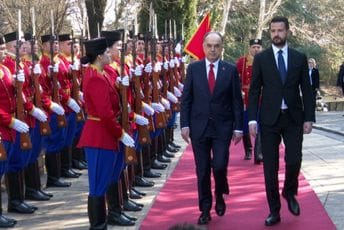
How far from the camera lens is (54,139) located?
801cm

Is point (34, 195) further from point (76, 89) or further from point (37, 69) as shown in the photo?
point (76, 89)

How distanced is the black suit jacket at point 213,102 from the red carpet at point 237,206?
0.84m

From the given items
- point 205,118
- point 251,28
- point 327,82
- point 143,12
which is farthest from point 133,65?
point 327,82

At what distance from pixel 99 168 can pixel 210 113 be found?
1.17 meters

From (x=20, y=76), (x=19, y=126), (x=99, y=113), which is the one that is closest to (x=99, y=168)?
(x=99, y=113)

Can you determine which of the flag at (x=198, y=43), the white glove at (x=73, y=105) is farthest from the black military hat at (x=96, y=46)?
the flag at (x=198, y=43)

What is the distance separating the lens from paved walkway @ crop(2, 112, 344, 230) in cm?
634

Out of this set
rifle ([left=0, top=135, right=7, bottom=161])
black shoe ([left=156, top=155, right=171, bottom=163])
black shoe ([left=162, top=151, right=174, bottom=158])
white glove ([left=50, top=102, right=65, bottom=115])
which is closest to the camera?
rifle ([left=0, top=135, right=7, bottom=161])

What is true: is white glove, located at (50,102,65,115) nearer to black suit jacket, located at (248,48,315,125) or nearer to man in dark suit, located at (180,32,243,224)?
man in dark suit, located at (180,32,243,224)

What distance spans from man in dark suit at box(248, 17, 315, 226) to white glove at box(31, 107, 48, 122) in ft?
7.17

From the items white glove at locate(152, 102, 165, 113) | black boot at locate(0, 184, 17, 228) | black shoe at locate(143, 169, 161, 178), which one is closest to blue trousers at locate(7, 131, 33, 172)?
black boot at locate(0, 184, 17, 228)

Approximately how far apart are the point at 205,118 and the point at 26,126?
5.51 ft

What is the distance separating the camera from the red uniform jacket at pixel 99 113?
17.8ft

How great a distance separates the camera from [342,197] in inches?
285
